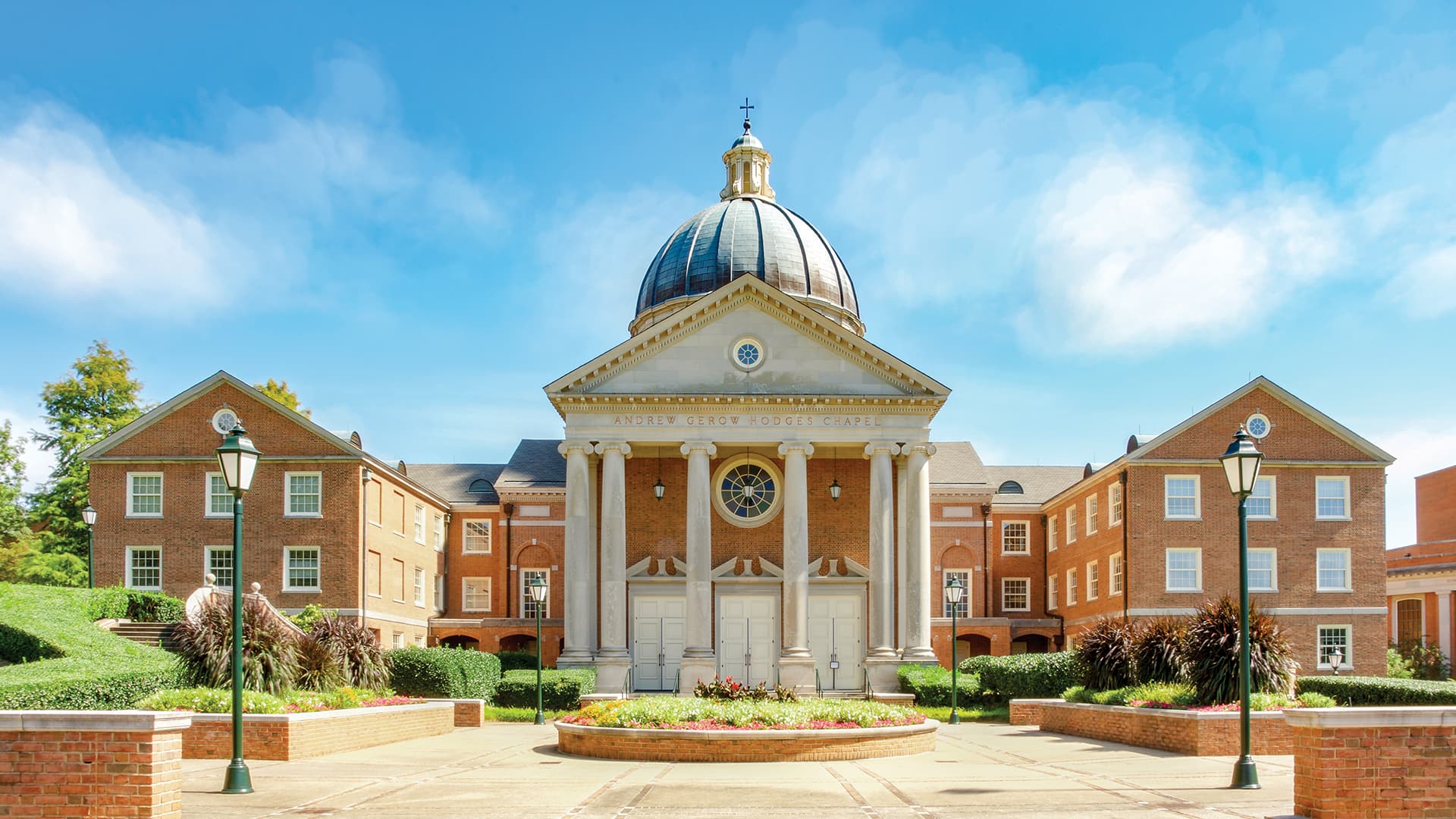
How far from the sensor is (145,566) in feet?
129

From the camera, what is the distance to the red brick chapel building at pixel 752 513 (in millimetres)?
37094

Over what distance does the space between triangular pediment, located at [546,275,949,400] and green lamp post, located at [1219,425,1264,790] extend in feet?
67.6

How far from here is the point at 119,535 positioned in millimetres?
39312

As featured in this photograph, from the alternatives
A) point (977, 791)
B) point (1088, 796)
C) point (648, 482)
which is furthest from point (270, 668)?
point (648, 482)

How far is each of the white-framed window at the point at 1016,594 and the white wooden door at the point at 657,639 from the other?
1735 cm

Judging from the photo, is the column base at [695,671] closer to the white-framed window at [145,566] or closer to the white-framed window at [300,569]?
the white-framed window at [300,569]

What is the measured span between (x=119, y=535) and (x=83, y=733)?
30.8m

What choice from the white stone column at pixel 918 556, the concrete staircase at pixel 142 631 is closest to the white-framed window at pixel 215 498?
the concrete staircase at pixel 142 631

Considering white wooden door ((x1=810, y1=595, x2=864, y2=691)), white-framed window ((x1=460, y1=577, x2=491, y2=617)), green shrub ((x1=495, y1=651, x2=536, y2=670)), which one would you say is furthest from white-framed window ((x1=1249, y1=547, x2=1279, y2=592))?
white-framed window ((x1=460, y1=577, x2=491, y2=617))

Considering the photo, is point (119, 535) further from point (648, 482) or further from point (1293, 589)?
point (1293, 589)

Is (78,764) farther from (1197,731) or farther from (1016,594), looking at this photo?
(1016,594)

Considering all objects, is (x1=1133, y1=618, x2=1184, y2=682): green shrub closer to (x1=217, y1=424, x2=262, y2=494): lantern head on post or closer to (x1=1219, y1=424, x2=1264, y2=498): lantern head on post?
(x1=1219, y1=424, x2=1264, y2=498): lantern head on post

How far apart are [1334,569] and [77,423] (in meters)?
Result: 50.0

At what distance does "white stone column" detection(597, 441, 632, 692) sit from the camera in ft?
119
